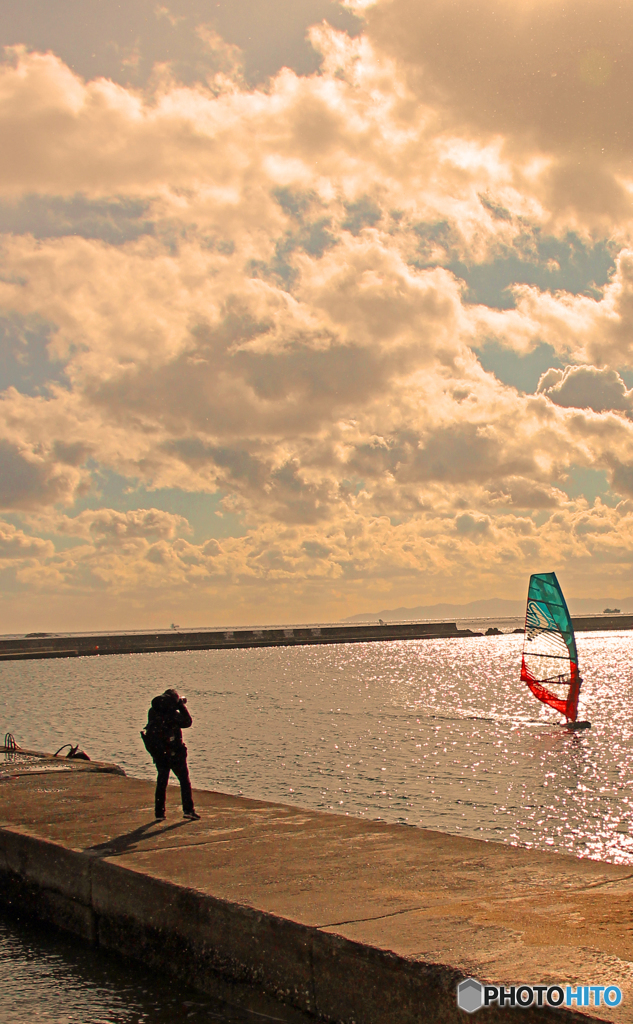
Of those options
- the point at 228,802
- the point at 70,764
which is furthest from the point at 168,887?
the point at 70,764

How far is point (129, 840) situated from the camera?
928cm

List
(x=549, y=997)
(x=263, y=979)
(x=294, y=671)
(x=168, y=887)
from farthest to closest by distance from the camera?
1. (x=294, y=671)
2. (x=168, y=887)
3. (x=263, y=979)
4. (x=549, y=997)

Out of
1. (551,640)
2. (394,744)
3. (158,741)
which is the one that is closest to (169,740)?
(158,741)

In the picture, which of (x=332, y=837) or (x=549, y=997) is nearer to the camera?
(x=549, y=997)

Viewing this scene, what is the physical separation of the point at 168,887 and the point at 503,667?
99574 mm

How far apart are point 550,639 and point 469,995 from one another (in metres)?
39.7

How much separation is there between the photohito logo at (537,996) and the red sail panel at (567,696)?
3836 centimetres

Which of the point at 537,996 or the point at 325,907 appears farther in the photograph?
the point at 325,907

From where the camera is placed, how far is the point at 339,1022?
221 inches

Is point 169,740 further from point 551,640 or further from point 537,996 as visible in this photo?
point 551,640

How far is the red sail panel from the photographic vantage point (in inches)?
1658

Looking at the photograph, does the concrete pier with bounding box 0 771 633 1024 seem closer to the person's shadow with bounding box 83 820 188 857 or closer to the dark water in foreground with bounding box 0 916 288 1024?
the person's shadow with bounding box 83 820 188 857

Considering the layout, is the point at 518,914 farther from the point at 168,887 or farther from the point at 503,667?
the point at 503,667

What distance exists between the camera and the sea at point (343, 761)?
700 cm
